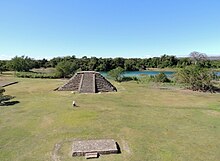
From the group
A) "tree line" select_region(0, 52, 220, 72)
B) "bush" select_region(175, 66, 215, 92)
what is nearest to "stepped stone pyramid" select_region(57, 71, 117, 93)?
"bush" select_region(175, 66, 215, 92)

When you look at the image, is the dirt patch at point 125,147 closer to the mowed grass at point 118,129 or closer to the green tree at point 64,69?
the mowed grass at point 118,129

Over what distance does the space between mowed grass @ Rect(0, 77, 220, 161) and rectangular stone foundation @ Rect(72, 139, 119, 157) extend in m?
0.36

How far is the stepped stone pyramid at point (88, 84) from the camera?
30484mm

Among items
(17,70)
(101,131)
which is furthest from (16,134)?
(17,70)

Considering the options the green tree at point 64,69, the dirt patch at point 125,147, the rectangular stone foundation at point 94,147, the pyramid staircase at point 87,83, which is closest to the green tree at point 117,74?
the green tree at point 64,69

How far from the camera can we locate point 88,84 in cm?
3162

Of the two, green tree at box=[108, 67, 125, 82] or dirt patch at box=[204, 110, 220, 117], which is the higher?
green tree at box=[108, 67, 125, 82]

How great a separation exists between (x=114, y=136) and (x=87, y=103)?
31.2ft

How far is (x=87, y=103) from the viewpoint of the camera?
22266 millimetres

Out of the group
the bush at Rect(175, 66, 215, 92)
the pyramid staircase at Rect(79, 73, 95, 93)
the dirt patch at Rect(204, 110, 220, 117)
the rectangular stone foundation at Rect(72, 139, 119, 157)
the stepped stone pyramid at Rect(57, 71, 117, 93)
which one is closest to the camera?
the rectangular stone foundation at Rect(72, 139, 119, 157)

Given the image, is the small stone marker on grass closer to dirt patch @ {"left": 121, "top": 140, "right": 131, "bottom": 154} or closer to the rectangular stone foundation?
the rectangular stone foundation

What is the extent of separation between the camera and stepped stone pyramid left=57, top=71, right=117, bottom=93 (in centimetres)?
3048

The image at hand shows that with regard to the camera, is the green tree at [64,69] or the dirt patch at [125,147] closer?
the dirt patch at [125,147]

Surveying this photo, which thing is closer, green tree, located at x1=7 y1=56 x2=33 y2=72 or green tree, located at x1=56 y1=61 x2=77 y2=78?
green tree, located at x1=56 y1=61 x2=77 y2=78
